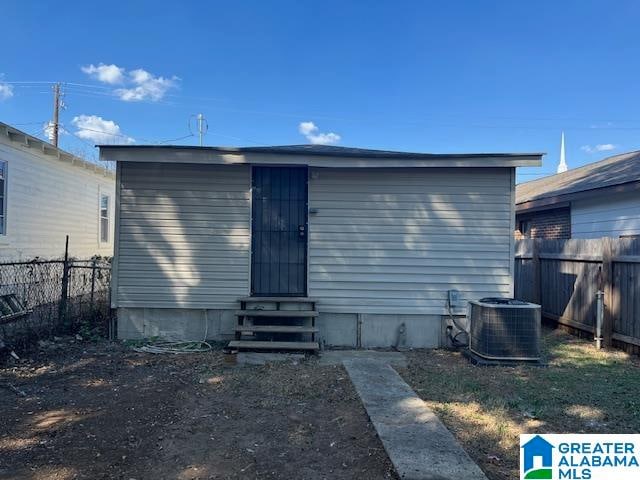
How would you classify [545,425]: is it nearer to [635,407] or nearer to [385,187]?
[635,407]

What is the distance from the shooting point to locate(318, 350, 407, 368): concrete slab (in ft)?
19.2

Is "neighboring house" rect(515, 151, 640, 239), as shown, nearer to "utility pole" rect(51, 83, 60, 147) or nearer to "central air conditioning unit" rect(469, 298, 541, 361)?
"central air conditioning unit" rect(469, 298, 541, 361)

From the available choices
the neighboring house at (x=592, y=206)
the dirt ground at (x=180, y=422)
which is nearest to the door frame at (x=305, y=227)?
the dirt ground at (x=180, y=422)

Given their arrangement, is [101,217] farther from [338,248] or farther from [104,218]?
[338,248]

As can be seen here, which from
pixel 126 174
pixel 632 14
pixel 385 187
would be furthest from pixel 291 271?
pixel 632 14

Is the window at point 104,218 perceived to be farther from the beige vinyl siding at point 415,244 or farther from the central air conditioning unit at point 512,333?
the central air conditioning unit at point 512,333

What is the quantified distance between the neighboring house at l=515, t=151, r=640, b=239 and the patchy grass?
3333mm

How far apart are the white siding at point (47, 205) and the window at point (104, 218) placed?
314 millimetres

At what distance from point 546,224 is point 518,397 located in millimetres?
8207

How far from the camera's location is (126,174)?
677cm

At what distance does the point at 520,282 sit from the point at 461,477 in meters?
8.12

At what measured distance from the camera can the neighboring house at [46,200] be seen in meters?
9.24

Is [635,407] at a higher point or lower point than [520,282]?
lower

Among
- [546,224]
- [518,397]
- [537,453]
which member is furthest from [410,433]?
[546,224]
